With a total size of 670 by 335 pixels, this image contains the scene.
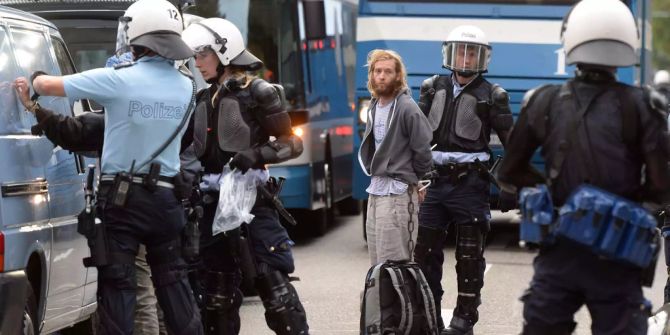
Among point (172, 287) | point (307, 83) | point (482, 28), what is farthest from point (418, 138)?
point (307, 83)

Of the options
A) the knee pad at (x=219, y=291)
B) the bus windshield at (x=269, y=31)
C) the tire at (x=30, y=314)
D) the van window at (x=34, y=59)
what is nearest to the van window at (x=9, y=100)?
the van window at (x=34, y=59)

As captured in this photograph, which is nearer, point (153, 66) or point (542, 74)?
point (153, 66)

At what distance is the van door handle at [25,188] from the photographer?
7.00 m

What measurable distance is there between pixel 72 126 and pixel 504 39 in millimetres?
8341

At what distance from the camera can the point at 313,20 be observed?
52.2ft

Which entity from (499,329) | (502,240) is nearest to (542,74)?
(502,240)

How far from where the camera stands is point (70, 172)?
8031mm

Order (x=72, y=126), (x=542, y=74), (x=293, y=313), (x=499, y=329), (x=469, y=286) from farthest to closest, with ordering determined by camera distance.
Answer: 1. (x=542, y=74)
2. (x=499, y=329)
3. (x=469, y=286)
4. (x=293, y=313)
5. (x=72, y=126)

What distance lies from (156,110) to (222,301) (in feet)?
4.60

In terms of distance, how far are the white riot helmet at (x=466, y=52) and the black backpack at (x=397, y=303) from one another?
61.3 inches

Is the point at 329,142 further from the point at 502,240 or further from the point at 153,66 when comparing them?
the point at 153,66

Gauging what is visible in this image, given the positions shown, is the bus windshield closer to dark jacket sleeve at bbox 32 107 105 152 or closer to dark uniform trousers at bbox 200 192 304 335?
dark uniform trousers at bbox 200 192 304 335

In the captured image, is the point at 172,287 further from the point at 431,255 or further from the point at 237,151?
the point at 431,255

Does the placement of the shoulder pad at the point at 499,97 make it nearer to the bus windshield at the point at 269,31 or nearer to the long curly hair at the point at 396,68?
the long curly hair at the point at 396,68
